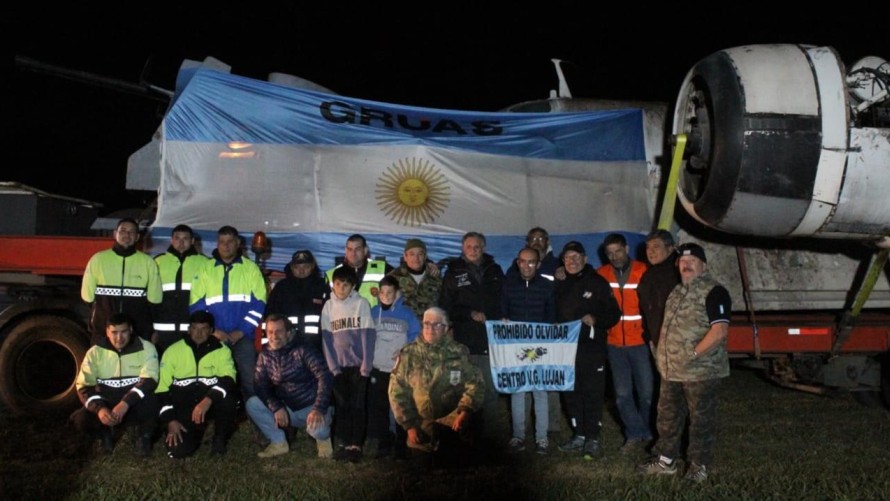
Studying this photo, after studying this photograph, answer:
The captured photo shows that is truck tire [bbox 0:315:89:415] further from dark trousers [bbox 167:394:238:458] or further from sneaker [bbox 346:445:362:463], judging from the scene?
sneaker [bbox 346:445:362:463]

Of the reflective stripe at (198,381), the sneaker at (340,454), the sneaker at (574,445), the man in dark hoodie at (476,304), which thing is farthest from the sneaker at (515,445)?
the reflective stripe at (198,381)

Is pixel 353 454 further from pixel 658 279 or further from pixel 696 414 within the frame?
pixel 658 279

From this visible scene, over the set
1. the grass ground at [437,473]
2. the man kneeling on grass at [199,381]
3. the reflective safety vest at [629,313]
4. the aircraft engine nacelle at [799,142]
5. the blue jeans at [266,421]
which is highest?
the aircraft engine nacelle at [799,142]

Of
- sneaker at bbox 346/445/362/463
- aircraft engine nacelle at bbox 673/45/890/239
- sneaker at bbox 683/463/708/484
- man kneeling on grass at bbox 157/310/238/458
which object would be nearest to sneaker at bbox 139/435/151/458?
man kneeling on grass at bbox 157/310/238/458

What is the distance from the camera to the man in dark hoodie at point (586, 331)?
629 cm

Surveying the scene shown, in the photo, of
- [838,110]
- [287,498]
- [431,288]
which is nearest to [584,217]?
[431,288]

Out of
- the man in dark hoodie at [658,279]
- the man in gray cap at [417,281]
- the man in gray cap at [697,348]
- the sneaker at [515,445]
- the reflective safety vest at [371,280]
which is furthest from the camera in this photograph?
the reflective safety vest at [371,280]

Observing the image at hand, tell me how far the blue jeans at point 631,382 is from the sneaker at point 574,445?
39 centimetres

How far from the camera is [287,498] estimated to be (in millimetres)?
4863

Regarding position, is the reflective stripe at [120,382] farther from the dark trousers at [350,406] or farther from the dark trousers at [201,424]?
the dark trousers at [350,406]

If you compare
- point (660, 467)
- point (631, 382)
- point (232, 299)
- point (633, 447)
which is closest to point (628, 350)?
point (631, 382)

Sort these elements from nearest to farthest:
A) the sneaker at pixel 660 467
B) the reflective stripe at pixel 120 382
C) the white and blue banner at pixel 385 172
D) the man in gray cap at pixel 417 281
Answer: the sneaker at pixel 660 467 → the reflective stripe at pixel 120 382 → the man in gray cap at pixel 417 281 → the white and blue banner at pixel 385 172

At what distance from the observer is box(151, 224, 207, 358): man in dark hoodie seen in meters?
6.56

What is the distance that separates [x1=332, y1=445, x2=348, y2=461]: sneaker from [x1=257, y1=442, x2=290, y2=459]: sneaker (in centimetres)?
43
